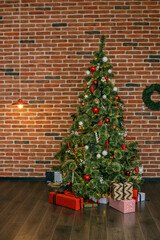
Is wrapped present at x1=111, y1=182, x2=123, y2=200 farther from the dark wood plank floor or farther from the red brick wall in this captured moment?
the red brick wall

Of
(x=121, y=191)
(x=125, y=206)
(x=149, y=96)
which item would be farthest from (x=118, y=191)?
(x=149, y=96)

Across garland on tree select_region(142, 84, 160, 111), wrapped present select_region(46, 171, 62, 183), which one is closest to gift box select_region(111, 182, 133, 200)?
wrapped present select_region(46, 171, 62, 183)

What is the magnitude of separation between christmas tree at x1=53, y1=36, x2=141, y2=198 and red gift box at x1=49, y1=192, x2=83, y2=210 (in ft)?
0.50

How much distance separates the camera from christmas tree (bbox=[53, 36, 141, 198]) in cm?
362

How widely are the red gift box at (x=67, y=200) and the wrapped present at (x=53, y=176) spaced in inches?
37.1

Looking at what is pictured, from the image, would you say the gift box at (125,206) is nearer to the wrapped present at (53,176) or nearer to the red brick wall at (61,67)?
the wrapped present at (53,176)

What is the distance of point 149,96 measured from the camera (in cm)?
476

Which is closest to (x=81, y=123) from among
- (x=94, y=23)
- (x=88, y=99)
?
(x=88, y=99)

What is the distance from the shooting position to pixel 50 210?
3410mm

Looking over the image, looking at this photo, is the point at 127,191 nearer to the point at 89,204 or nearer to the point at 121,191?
the point at 121,191

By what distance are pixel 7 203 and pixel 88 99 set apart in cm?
176

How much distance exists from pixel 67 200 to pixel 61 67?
7.78ft

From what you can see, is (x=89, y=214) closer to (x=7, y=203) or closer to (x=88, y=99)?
(x=7, y=203)

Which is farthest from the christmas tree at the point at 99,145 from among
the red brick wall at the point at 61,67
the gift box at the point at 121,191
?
the red brick wall at the point at 61,67
